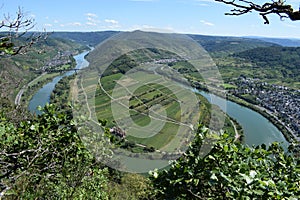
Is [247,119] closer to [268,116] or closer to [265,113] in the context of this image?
[268,116]

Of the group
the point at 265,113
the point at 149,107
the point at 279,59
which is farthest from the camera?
the point at 279,59

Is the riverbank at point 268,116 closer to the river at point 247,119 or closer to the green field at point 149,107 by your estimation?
the river at point 247,119

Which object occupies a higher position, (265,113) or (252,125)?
(265,113)

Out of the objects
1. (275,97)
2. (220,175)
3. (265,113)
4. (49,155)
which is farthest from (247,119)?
(220,175)

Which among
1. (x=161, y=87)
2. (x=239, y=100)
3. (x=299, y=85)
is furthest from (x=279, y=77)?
(x=161, y=87)

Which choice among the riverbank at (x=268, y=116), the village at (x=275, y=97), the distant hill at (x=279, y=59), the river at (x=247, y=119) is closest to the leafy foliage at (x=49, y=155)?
the river at (x=247, y=119)

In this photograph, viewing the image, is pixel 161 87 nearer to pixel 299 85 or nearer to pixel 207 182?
pixel 299 85

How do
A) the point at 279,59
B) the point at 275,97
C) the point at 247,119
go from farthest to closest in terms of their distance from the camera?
the point at 279,59 → the point at 275,97 → the point at 247,119
